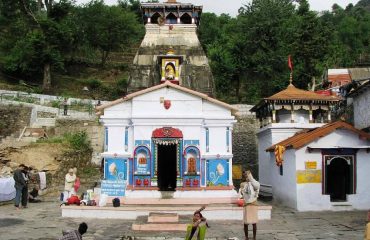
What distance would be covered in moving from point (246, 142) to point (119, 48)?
31779 mm

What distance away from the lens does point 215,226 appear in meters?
15.8

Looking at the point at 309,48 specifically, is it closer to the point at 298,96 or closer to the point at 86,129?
the point at 298,96

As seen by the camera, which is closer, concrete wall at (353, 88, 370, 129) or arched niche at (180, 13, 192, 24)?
concrete wall at (353, 88, 370, 129)

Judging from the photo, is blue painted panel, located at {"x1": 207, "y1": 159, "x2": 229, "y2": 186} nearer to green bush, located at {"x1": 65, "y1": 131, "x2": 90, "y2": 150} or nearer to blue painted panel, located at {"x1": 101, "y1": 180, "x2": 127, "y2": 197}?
blue painted panel, located at {"x1": 101, "y1": 180, "x2": 127, "y2": 197}

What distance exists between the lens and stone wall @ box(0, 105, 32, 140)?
110ft

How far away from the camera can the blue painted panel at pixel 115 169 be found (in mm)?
19953

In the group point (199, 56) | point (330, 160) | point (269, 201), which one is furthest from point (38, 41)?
point (330, 160)

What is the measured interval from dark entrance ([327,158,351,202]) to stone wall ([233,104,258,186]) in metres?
11.6

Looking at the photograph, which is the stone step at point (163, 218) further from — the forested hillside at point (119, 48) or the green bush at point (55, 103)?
the forested hillside at point (119, 48)

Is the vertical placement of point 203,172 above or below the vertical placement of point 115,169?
below

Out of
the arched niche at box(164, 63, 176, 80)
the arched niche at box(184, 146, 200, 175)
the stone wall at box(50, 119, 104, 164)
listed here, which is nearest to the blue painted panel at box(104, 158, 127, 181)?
the arched niche at box(184, 146, 200, 175)

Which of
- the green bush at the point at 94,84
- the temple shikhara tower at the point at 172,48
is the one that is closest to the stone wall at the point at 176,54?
the temple shikhara tower at the point at 172,48

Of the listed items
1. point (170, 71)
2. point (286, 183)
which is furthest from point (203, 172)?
point (170, 71)

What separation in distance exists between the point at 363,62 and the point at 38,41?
32.9m
